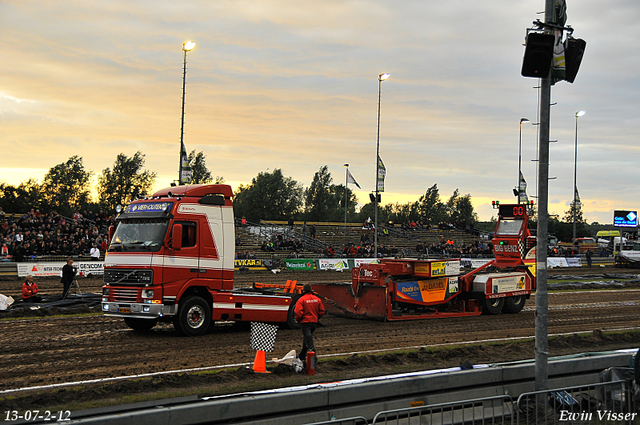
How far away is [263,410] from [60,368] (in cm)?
537

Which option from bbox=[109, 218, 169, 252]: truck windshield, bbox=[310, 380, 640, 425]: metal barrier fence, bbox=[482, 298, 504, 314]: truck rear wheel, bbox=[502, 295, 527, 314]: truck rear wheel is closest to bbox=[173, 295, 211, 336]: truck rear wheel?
bbox=[109, 218, 169, 252]: truck windshield

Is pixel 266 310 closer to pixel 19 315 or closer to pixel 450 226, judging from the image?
pixel 19 315

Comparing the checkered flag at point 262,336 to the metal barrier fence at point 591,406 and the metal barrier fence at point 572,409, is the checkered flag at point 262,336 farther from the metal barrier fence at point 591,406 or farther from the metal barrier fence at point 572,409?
the metal barrier fence at point 591,406

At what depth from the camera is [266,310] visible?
1493 centimetres

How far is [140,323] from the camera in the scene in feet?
48.3

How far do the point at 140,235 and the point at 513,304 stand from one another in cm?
1340

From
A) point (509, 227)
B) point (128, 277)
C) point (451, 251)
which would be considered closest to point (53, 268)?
point (128, 277)

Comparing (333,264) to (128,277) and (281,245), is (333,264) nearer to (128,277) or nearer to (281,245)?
(281,245)

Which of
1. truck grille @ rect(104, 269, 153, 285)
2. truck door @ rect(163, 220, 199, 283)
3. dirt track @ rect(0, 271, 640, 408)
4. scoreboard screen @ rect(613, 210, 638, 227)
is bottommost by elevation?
dirt track @ rect(0, 271, 640, 408)

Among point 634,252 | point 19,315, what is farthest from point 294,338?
point 634,252

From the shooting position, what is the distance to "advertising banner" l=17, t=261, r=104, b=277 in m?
28.2

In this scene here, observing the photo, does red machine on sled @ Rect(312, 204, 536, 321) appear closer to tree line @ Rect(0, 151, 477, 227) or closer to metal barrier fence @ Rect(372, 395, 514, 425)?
metal barrier fence @ Rect(372, 395, 514, 425)

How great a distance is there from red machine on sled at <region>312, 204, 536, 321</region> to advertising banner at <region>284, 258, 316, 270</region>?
699 inches

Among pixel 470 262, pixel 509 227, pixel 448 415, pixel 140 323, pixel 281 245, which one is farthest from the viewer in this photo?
pixel 281 245
